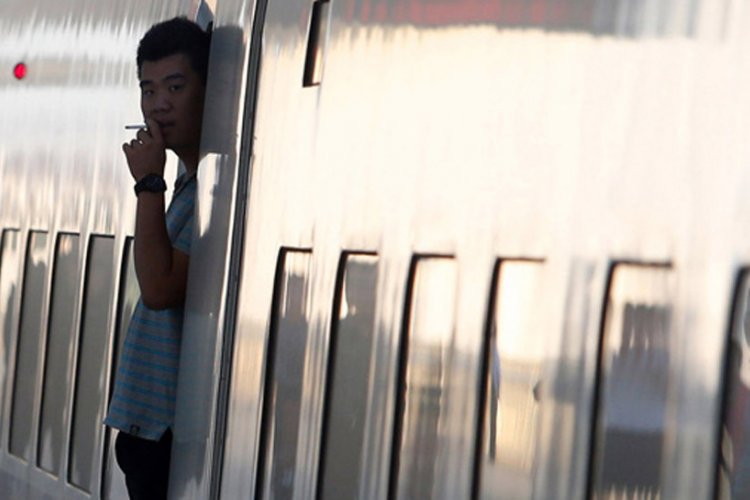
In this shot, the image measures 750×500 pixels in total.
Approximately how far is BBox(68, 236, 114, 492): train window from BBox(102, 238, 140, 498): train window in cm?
8

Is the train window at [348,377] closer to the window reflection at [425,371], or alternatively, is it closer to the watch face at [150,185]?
the window reflection at [425,371]

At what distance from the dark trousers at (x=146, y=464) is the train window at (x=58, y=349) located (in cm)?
118

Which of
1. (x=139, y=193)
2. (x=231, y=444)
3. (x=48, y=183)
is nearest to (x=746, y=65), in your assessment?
(x=231, y=444)

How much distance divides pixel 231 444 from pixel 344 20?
893 millimetres

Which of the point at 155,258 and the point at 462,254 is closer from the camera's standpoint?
the point at 462,254

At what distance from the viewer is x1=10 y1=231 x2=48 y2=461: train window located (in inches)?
224

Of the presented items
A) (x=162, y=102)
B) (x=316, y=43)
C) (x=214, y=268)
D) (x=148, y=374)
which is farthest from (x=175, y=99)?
(x=316, y=43)

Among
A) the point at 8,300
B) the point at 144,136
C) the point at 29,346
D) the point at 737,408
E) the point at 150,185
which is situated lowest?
the point at 29,346

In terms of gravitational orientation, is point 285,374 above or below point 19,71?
below

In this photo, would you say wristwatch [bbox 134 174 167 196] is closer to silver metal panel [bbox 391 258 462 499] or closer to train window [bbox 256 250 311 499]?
train window [bbox 256 250 311 499]

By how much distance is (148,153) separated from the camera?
4145mm

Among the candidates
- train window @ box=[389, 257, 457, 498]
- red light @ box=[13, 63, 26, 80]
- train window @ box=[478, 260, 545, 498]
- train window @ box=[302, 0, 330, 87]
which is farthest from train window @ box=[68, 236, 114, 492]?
train window @ box=[478, 260, 545, 498]

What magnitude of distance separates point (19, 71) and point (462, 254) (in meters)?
3.69

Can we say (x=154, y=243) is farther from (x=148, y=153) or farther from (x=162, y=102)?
(x=162, y=102)
